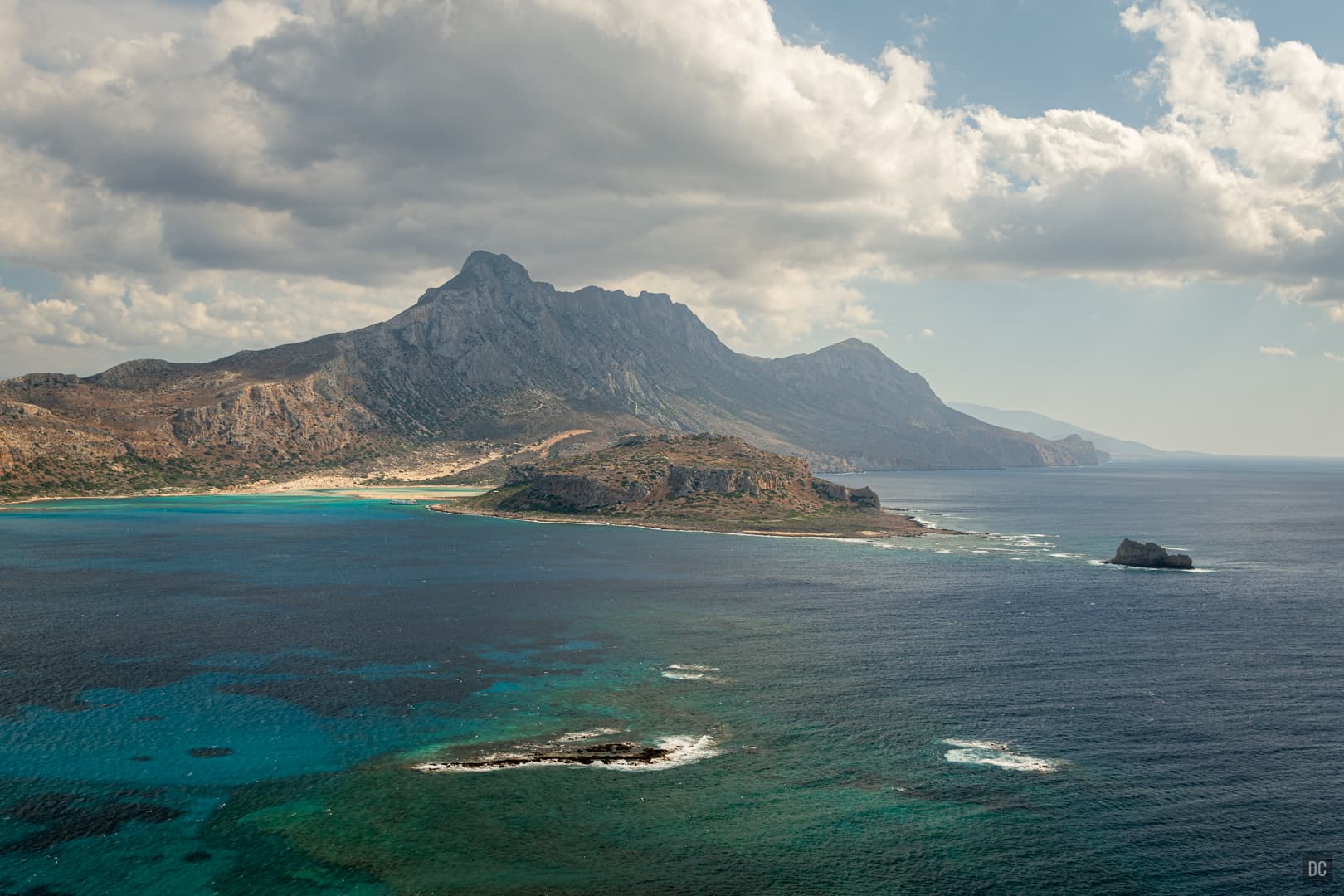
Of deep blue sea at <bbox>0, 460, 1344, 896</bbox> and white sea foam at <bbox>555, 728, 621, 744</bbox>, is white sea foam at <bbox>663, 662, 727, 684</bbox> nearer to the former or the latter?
deep blue sea at <bbox>0, 460, 1344, 896</bbox>

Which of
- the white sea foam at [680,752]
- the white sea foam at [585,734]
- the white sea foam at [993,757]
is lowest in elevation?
the white sea foam at [585,734]

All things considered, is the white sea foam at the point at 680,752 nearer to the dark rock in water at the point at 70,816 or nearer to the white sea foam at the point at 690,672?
the white sea foam at the point at 690,672

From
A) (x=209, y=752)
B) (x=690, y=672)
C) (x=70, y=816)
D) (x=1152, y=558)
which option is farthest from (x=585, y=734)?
(x=1152, y=558)

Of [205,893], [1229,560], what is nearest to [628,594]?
[205,893]

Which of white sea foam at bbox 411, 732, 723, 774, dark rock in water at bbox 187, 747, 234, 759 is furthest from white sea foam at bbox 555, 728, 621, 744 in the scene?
dark rock in water at bbox 187, 747, 234, 759

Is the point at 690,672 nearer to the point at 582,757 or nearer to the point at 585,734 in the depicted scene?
the point at 585,734

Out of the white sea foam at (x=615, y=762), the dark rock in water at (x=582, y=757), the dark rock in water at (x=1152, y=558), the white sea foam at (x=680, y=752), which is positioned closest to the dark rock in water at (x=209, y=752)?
the white sea foam at (x=615, y=762)
